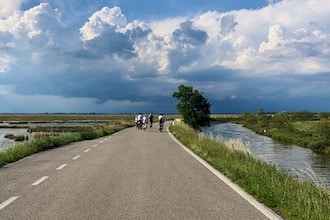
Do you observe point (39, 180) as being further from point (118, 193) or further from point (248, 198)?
point (248, 198)

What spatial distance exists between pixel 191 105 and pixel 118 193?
5486 cm

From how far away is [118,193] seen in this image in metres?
9.30

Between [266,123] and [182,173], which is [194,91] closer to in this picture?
[266,123]

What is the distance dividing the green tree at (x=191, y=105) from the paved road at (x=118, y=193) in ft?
159

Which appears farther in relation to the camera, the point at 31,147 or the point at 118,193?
the point at 31,147

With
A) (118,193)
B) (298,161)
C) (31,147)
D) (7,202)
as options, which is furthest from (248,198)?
(298,161)

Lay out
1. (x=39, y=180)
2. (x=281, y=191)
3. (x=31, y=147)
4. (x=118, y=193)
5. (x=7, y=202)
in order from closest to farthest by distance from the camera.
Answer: (x=7, y=202) → (x=281, y=191) → (x=118, y=193) → (x=39, y=180) → (x=31, y=147)

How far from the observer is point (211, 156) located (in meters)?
17.2

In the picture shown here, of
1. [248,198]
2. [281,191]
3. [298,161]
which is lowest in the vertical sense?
[298,161]

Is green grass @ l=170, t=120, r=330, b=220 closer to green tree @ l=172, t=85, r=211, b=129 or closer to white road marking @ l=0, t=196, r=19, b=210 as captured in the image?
white road marking @ l=0, t=196, r=19, b=210

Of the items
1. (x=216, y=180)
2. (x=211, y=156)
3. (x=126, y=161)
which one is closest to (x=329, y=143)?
(x=211, y=156)

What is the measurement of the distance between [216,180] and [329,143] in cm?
3512

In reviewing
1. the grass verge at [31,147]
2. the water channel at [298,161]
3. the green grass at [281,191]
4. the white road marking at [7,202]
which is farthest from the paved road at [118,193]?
the water channel at [298,161]

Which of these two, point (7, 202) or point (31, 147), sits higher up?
point (31, 147)
